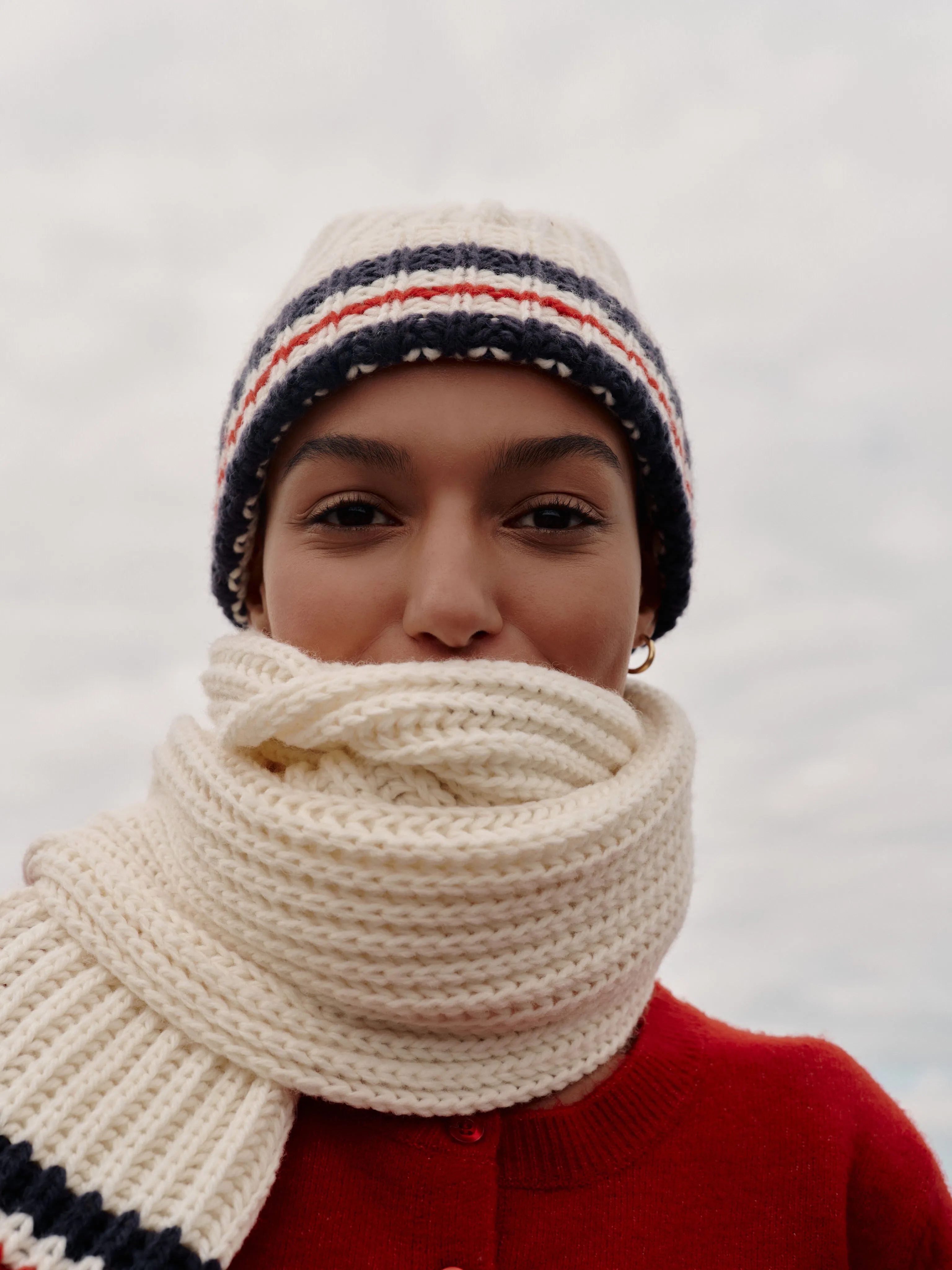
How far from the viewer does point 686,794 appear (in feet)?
4.96

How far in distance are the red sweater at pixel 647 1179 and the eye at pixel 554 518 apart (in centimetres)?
76

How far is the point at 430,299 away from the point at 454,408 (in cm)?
20

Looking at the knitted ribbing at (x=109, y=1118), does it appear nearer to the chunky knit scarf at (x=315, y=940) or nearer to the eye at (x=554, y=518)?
the chunky knit scarf at (x=315, y=940)

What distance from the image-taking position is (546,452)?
1.43 meters

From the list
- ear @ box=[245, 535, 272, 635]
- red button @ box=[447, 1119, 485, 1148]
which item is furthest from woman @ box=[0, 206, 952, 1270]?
ear @ box=[245, 535, 272, 635]

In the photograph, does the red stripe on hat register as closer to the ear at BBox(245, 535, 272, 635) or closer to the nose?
the ear at BBox(245, 535, 272, 635)

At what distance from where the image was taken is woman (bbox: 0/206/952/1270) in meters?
1.16

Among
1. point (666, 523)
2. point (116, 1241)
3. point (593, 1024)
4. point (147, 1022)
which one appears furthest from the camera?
point (666, 523)

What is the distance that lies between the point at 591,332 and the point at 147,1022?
1.11 meters

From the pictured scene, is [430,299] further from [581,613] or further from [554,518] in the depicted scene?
[581,613]

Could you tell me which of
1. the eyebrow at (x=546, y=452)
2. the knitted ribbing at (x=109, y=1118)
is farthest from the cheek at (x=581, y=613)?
the knitted ribbing at (x=109, y=1118)

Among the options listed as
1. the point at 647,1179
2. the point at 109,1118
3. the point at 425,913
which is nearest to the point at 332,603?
the point at 425,913

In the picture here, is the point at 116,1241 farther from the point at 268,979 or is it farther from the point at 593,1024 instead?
Result: the point at 593,1024

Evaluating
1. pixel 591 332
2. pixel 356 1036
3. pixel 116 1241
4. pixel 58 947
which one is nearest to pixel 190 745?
pixel 58 947
